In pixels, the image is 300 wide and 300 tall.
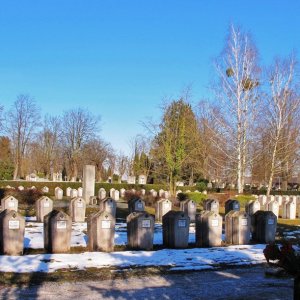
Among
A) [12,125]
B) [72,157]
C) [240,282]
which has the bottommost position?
[240,282]

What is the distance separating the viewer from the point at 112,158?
82.9 meters

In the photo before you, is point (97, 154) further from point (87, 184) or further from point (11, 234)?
point (11, 234)

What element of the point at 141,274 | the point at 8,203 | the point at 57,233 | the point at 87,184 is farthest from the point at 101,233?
the point at 87,184

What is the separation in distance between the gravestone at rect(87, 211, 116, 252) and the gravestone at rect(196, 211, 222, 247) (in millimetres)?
2805

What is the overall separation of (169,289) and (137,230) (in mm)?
4397

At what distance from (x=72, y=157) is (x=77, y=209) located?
53.2m

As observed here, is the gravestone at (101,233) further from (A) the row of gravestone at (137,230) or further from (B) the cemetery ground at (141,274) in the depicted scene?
(B) the cemetery ground at (141,274)

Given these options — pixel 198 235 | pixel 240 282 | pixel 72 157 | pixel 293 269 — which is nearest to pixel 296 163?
pixel 72 157

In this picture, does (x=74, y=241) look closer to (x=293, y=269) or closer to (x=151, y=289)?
(x=151, y=289)

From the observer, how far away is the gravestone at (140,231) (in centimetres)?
1243

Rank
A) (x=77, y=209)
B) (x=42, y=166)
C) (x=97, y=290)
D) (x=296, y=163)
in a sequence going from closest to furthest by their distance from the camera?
(x=97, y=290) → (x=77, y=209) → (x=296, y=163) → (x=42, y=166)

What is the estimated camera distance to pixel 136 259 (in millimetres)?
10883

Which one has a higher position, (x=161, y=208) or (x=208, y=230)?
(x=161, y=208)

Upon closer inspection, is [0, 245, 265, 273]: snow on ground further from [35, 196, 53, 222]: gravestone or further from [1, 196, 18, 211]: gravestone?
[1, 196, 18, 211]: gravestone
